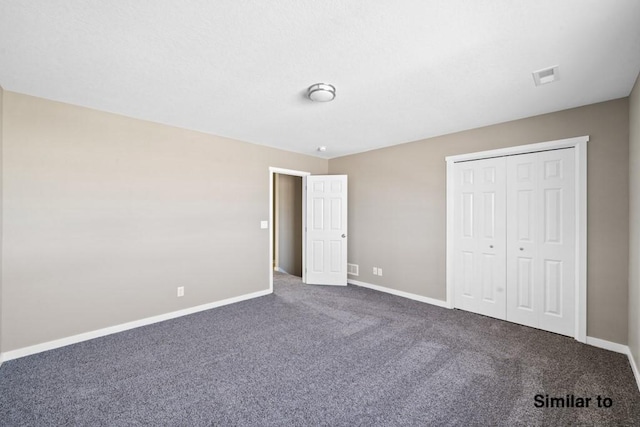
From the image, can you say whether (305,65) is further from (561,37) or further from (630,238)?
(630,238)

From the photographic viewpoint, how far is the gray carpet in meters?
1.82

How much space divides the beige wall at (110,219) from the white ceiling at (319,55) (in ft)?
1.21

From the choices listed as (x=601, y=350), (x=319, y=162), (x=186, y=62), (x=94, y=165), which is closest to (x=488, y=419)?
(x=601, y=350)

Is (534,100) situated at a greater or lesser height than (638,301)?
greater

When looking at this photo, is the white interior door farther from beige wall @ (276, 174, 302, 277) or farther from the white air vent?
beige wall @ (276, 174, 302, 277)

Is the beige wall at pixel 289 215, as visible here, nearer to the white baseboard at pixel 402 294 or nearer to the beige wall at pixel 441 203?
the beige wall at pixel 441 203

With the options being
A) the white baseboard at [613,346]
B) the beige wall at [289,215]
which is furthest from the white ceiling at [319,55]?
the beige wall at [289,215]

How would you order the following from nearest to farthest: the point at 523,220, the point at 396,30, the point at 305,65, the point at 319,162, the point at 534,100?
the point at 396,30 → the point at 305,65 → the point at 534,100 → the point at 523,220 → the point at 319,162

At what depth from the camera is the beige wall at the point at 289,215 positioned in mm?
6453

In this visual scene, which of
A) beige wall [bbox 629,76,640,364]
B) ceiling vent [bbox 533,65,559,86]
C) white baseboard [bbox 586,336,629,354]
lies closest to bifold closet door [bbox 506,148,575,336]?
white baseboard [bbox 586,336,629,354]

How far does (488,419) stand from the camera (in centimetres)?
178

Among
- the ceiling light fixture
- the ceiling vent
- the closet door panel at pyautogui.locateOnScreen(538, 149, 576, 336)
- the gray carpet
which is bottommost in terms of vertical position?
the gray carpet

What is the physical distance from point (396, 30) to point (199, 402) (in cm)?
286

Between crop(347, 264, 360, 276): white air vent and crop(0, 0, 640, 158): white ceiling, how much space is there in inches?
116
